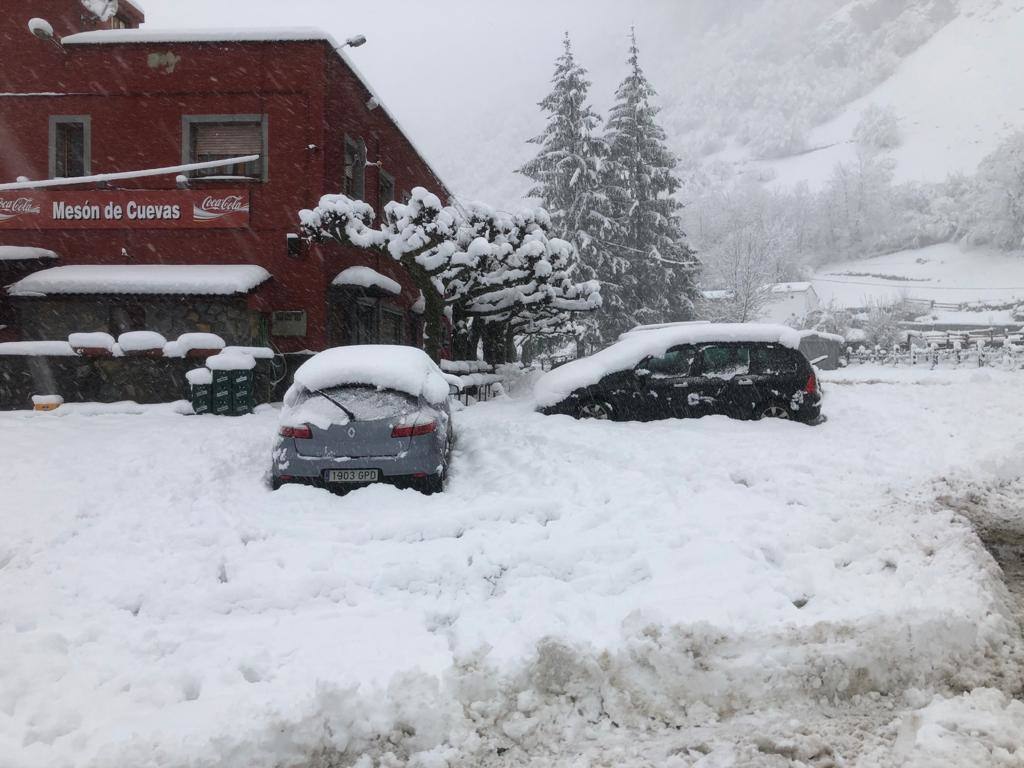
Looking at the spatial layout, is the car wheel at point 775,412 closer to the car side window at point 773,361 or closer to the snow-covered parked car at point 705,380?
the snow-covered parked car at point 705,380

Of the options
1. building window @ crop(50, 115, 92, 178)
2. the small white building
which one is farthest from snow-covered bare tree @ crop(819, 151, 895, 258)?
building window @ crop(50, 115, 92, 178)

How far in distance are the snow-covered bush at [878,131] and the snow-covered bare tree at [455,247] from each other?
133m

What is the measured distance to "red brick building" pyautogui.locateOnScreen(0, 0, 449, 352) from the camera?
14844mm

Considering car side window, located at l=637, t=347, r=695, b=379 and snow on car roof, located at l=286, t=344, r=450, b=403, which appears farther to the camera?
car side window, located at l=637, t=347, r=695, b=379

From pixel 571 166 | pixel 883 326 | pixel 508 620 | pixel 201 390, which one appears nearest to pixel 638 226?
pixel 571 166

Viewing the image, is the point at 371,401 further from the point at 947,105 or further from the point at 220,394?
the point at 947,105

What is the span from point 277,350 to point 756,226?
50840mm

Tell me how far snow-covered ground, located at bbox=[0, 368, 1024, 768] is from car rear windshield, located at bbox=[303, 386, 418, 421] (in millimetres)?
794

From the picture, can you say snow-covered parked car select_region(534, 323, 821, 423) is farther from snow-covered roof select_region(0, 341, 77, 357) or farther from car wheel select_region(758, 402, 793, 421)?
snow-covered roof select_region(0, 341, 77, 357)

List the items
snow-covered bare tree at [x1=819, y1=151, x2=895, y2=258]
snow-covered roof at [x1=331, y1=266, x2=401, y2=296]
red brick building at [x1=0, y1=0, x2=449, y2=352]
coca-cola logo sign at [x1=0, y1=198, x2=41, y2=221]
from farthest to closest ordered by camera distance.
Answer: snow-covered bare tree at [x1=819, y1=151, x2=895, y2=258] < snow-covered roof at [x1=331, y1=266, x2=401, y2=296] < coca-cola logo sign at [x1=0, y1=198, x2=41, y2=221] < red brick building at [x1=0, y1=0, x2=449, y2=352]

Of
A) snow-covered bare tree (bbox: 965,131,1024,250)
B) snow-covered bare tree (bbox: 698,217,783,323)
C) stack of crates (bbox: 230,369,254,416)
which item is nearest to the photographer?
stack of crates (bbox: 230,369,254,416)

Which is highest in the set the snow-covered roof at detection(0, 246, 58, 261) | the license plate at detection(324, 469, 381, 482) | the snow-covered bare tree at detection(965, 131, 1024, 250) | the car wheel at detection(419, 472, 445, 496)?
the snow-covered bare tree at detection(965, 131, 1024, 250)

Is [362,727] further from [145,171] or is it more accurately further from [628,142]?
[628,142]

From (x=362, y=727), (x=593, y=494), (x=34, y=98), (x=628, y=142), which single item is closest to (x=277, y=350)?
(x=34, y=98)
